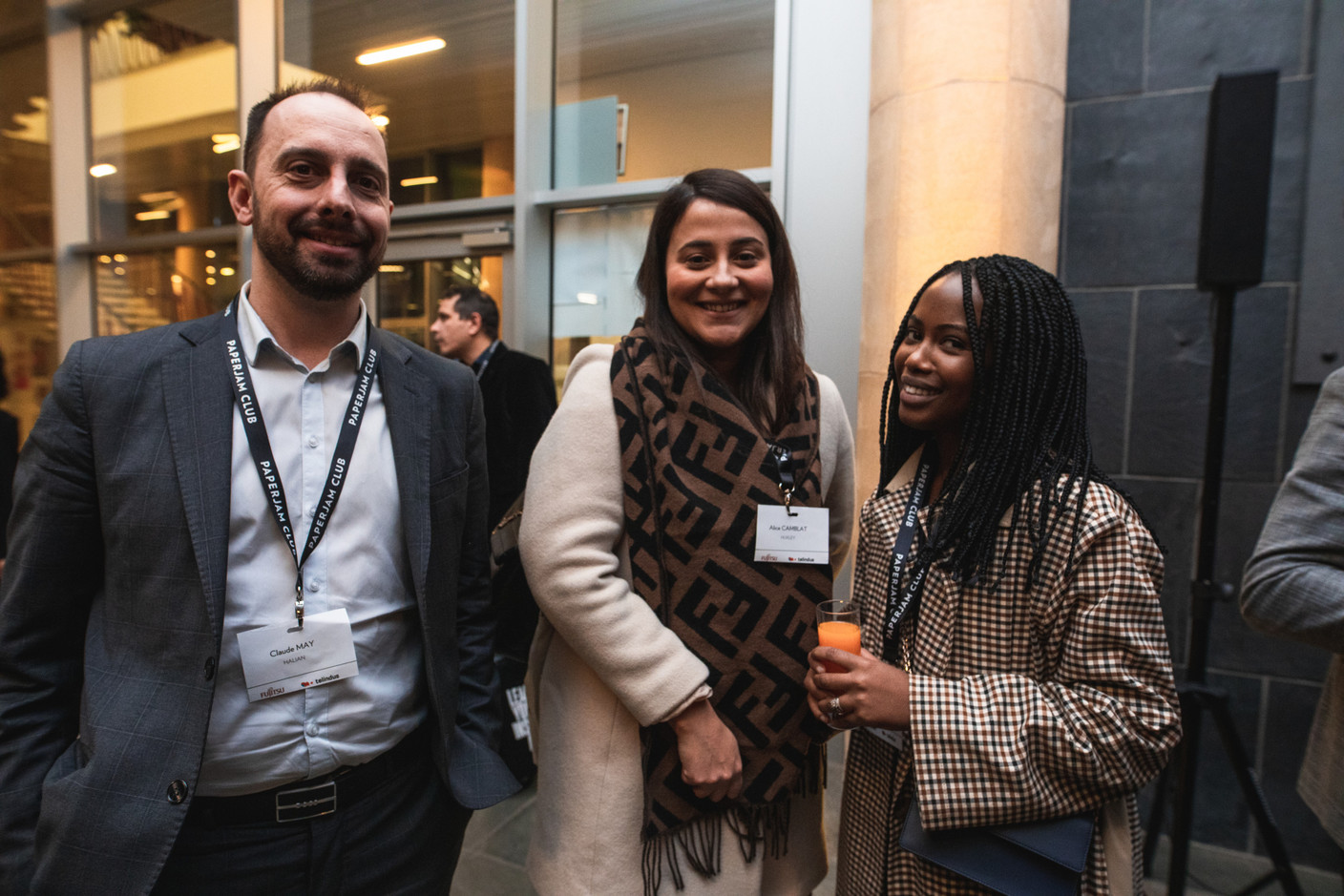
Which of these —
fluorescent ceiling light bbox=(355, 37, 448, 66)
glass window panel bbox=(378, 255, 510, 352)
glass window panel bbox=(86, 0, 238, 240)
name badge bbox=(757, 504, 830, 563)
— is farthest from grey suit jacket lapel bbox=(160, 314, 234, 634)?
glass window panel bbox=(86, 0, 238, 240)

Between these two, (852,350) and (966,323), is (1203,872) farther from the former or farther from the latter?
(966,323)

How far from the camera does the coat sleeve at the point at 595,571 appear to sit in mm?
1253

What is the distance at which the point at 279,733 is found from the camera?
118 centimetres

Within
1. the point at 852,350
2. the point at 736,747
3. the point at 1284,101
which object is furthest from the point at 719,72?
the point at 736,747

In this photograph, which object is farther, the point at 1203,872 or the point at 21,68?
the point at 21,68

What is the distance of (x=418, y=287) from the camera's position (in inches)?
191

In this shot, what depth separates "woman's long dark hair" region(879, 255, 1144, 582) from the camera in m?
1.16

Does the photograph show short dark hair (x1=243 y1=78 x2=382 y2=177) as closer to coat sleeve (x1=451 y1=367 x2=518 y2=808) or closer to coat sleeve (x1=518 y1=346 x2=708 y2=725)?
coat sleeve (x1=451 y1=367 x2=518 y2=808)

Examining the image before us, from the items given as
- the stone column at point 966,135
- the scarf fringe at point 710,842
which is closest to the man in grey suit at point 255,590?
the scarf fringe at point 710,842

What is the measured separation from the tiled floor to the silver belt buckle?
1.59 meters

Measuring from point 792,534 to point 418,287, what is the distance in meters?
4.09

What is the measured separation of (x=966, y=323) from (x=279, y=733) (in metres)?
1.24

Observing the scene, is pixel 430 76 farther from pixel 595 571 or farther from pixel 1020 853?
pixel 1020 853

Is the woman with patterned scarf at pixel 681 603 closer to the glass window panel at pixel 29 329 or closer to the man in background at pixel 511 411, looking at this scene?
the man in background at pixel 511 411
